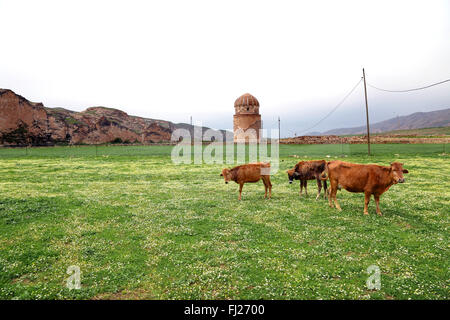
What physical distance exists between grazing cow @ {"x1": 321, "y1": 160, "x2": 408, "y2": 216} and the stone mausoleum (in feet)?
255

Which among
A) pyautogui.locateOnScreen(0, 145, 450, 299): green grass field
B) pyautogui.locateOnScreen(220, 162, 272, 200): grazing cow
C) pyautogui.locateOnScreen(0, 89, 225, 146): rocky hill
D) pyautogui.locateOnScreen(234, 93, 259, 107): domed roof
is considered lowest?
pyautogui.locateOnScreen(0, 145, 450, 299): green grass field

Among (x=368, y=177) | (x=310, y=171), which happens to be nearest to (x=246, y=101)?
(x=310, y=171)

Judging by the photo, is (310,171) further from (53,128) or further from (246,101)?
(53,128)

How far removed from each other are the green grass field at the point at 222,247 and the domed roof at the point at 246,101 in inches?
3117

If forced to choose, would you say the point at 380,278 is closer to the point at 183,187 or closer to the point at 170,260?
the point at 170,260

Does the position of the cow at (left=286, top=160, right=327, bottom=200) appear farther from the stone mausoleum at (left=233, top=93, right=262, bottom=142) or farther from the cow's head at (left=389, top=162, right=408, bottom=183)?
the stone mausoleum at (left=233, top=93, right=262, bottom=142)

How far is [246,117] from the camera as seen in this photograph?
296 feet

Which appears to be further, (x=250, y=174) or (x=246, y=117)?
(x=246, y=117)

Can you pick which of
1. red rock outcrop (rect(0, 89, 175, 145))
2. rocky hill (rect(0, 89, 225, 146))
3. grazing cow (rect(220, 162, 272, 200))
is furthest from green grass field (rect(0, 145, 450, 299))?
red rock outcrop (rect(0, 89, 175, 145))

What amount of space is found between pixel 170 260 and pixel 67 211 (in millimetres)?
8047

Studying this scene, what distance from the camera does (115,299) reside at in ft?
18.3

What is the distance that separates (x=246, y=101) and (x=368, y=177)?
271ft

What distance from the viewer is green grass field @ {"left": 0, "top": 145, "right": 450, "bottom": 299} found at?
584cm
